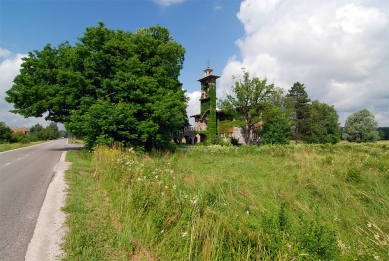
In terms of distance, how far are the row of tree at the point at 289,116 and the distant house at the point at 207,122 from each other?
1799mm

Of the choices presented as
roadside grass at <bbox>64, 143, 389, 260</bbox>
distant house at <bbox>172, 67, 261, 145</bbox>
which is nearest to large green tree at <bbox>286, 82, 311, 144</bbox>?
distant house at <bbox>172, 67, 261, 145</bbox>

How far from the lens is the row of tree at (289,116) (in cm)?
3638

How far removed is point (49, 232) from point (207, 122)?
3685cm

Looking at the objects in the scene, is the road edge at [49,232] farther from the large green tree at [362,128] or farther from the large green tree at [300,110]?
the large green tree at [362,128]

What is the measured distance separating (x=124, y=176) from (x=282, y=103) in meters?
50.3

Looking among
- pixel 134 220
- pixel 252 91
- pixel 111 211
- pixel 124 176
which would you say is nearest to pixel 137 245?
pixel 134 220

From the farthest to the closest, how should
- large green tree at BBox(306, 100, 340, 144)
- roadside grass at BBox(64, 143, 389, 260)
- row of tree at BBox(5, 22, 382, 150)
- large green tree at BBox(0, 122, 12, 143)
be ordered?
large green tree at BBox(306, 100, 340, 144) < large green tree at BBox(0, 122, 12, 143) < row of tree at BBox(5, 22, 382, 150) < roadside grass at BBox(64, 143, 389, 260)

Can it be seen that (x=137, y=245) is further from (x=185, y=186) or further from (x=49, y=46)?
(x=49, y=46)

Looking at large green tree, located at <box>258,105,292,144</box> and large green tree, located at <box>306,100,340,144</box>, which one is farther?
large green tree, located at <box>306,100,340,144</box>

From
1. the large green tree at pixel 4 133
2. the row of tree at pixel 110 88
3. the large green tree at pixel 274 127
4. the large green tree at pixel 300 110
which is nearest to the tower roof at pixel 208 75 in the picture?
the large green tree at pixel 274 127

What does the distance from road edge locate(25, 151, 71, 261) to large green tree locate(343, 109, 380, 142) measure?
65.1 metres

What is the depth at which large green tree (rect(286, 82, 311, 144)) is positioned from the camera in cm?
5031

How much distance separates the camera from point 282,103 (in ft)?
165

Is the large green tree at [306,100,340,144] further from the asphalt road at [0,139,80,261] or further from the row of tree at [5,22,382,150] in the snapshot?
the asphalt road at [0,139,80,261]
